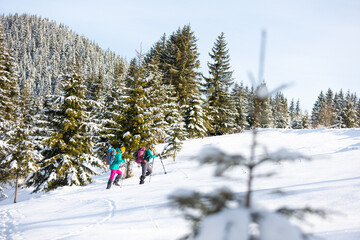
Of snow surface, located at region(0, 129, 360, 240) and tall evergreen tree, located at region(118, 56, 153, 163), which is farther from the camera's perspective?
tall evergreen tree, located at region(118, 56, 153, 163)

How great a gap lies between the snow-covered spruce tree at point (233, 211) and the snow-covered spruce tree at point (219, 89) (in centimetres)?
2880

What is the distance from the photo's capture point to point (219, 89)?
3198cm

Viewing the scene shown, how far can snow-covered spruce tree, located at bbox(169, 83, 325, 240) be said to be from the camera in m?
1.34

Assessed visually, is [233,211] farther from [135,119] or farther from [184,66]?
[184,66]

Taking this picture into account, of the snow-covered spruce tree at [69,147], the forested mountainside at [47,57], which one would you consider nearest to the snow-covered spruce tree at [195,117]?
the snow-covered spruce tree at [69,147]

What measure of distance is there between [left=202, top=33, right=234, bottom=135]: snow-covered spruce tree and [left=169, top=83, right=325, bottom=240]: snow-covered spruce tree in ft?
94.5

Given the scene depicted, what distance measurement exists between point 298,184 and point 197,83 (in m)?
28.4

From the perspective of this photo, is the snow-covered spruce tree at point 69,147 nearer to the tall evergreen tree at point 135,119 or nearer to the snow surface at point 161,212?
the tall evergreen tree at point 135,119

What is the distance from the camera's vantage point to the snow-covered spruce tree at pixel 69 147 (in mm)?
14594

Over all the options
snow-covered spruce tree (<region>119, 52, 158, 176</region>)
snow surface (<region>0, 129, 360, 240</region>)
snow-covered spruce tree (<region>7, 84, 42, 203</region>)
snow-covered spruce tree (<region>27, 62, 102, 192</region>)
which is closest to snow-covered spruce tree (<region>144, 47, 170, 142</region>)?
snow-covered spruce tree (<region>119, 52, 158, 176</region>)

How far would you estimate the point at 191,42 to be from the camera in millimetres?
34406

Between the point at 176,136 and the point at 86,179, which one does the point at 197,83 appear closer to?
the point at 176,136

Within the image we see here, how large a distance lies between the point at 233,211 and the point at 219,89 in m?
31.4

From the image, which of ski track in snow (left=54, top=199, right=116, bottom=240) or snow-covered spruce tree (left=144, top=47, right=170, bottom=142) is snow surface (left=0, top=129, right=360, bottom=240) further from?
snow-covered spruce tree (left=144, top=47, right=170, bottom=142)
